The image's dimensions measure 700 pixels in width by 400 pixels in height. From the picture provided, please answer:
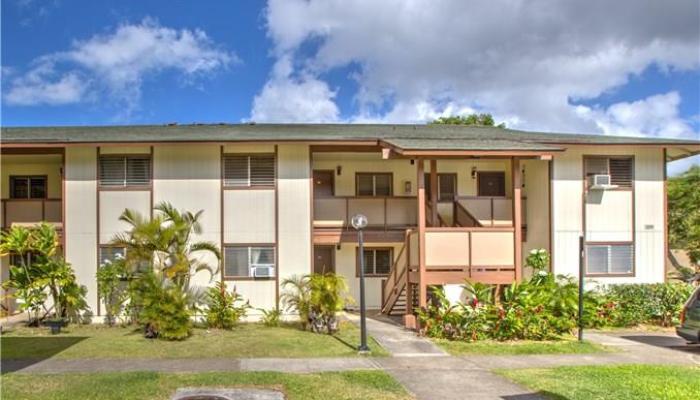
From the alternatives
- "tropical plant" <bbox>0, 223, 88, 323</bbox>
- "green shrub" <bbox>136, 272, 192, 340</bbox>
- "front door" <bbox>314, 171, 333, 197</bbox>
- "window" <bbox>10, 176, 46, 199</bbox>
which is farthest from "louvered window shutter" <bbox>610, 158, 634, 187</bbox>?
"window" <bbox>10, 176, 46, 199</bbox>

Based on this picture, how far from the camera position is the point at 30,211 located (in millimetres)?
16391

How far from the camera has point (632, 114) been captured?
86.4ft

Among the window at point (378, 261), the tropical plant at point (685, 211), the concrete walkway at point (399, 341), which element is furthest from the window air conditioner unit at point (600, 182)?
the tropical plant at point (685, 211)

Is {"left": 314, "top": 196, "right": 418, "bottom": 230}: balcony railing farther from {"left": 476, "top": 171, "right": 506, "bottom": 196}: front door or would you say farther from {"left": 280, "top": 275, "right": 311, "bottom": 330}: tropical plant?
{"left": 476, "top": 171, "right": 506, "bottom": 196}: front door

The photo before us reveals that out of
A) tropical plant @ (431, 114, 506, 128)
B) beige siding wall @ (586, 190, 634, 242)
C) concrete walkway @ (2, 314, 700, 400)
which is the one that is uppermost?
tropical plant @ (431, 114, 506, 128)

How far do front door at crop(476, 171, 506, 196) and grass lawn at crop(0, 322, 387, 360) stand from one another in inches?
264

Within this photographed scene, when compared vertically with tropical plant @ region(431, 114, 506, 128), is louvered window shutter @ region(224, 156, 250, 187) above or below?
below

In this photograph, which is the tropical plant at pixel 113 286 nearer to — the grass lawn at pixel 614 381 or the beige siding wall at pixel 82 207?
the beige siding wall at pixel 82 207

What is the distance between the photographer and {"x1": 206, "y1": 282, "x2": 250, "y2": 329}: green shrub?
14.3 m

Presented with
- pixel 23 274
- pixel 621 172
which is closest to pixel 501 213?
pixel 621 172

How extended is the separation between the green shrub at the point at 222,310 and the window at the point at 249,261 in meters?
0.81

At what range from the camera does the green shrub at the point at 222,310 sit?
14.3 metres

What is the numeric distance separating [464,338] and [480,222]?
14.9 feet

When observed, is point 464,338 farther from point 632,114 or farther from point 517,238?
point 632,114
